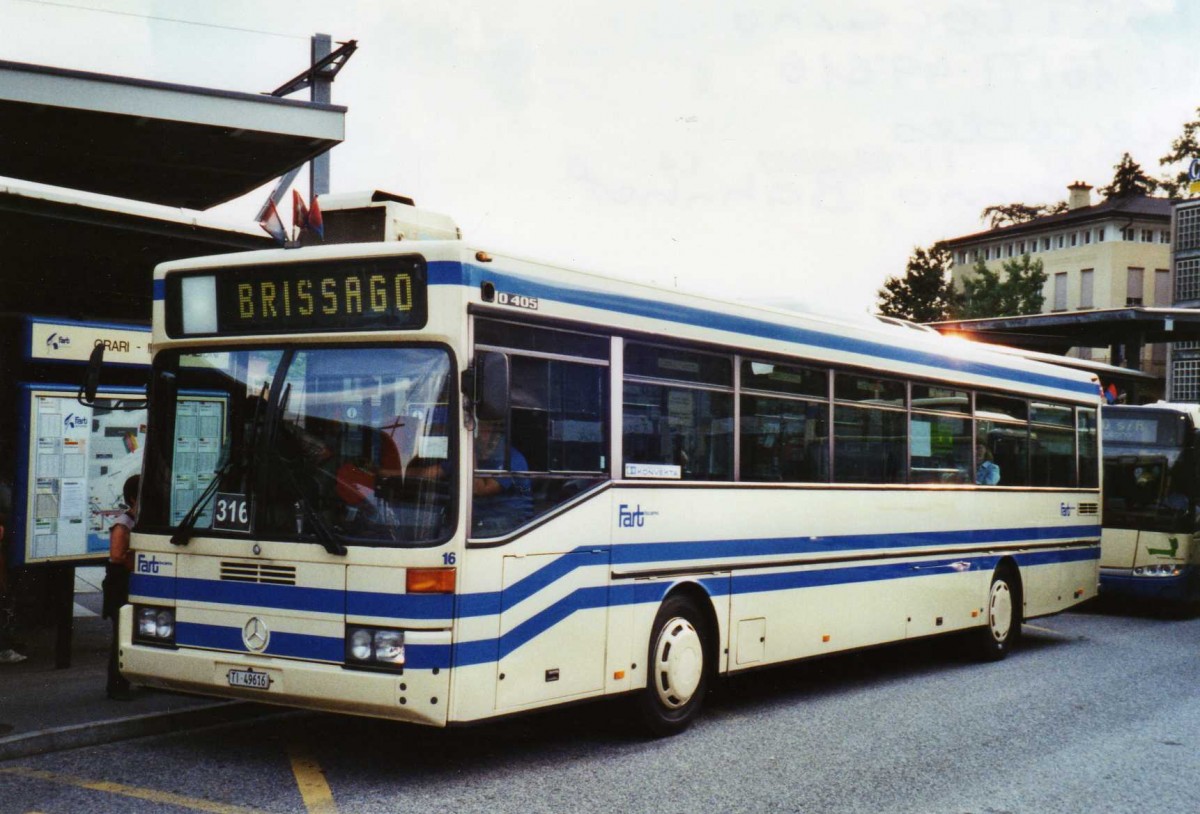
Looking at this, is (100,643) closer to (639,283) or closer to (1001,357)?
(639,283)

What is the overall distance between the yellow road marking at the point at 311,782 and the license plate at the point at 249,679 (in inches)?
23.5

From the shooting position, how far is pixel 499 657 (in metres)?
7.18

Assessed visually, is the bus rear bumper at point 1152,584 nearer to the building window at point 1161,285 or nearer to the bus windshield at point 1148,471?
the bus windshield at point 1148,471

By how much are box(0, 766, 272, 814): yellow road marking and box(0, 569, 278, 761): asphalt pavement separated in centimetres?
39

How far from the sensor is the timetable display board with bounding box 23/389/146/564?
11109 mm

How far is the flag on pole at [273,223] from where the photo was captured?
8281 mm

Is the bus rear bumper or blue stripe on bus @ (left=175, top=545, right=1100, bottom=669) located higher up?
blue stripe on bus @ (left=175, top=545, right=1100, bottom=669)

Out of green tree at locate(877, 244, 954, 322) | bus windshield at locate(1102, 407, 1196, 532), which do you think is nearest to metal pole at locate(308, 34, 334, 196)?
bus windshield at locate(1102, 407, 1196, 532)

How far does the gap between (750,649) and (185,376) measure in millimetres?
4535

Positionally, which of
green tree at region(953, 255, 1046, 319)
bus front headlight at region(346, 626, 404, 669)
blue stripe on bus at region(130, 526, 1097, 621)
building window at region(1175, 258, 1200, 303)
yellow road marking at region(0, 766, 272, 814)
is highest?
green tree at region(953, 255, 1046, 319)

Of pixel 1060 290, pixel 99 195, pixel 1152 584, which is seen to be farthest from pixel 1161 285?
A: pixel 99 195

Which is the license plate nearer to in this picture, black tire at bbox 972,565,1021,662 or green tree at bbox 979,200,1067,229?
black tire at bbox 972,565,1021,662

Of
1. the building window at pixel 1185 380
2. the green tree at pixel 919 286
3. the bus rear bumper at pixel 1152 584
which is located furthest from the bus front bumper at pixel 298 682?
the green tree at pixel 919 286

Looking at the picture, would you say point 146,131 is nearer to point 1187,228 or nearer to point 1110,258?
point 1187,228
